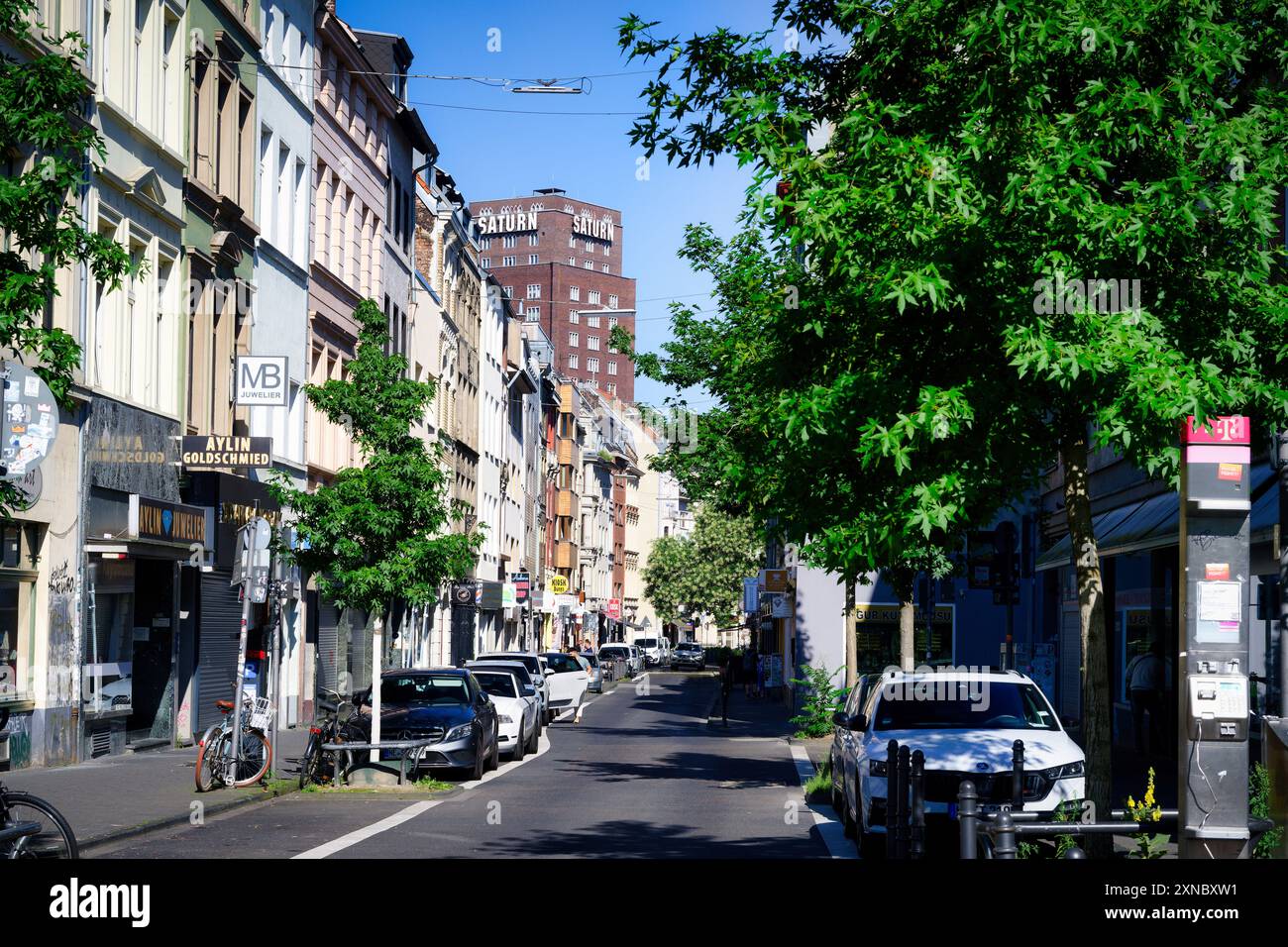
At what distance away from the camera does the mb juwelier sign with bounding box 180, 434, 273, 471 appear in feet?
91.1

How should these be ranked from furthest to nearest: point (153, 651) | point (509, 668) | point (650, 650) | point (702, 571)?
point (650, 650)
point (702, 571)
point (509, 668)
point (153, 651)

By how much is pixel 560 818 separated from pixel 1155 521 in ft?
35.4

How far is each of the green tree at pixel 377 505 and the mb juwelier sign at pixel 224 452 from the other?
3.61 meters

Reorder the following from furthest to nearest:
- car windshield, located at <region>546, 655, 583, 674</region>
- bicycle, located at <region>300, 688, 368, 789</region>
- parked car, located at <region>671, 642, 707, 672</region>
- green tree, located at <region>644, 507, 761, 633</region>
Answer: parked car, located at <region>671, 642, 707, 672</region>, green tree, located at <region>644, 507, 761, 633</region>, car windshield, located at <region>546, 655, 583, 674</region>, bicycle, located at <region>300, 688, 368, 789</region>

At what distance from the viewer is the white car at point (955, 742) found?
14.8 metres

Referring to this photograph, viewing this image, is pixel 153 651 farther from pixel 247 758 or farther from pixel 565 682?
pixel 565 682

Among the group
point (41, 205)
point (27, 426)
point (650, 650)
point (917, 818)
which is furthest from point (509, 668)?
point (650, 650)

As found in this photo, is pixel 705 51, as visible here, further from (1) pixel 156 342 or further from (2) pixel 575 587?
(2) pixel 575 587

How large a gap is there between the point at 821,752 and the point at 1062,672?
788cm

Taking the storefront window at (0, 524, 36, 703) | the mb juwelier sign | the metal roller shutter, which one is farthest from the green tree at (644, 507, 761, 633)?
the storefront window at (0, 524, 36, 703)

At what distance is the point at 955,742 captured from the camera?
50.7 ft

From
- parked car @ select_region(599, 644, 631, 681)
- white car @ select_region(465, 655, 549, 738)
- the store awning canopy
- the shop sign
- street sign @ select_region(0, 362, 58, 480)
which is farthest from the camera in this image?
parked car @ select_region(599, 644, 631, 681)

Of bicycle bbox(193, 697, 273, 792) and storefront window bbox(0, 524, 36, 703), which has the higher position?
storefront window bbox(0, 524, 36, 703)

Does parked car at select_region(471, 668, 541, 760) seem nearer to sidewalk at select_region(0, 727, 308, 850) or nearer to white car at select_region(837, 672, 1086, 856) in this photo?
sidewalk at select_region(0, 727, 308, 850)
